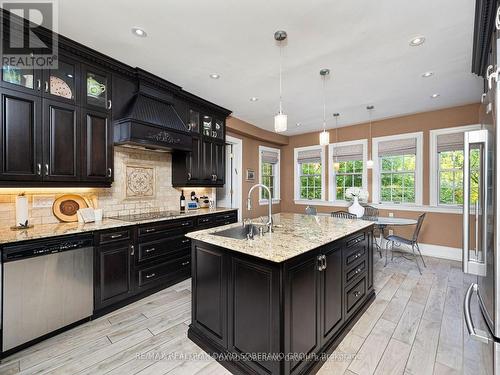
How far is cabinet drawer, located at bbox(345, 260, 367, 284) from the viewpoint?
87.6 inches

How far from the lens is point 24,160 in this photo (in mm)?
2146

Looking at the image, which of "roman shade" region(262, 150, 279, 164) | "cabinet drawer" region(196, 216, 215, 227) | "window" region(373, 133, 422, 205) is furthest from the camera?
"roman shade" region(262, 150, 279, 164)

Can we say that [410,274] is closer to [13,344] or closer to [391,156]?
[391,156]

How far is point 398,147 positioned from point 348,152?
40.7 inches

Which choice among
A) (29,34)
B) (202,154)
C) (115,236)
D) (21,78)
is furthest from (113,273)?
(29,34)

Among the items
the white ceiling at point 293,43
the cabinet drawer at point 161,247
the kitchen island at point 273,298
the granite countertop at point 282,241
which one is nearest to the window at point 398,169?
the white ceiling at point 293,43

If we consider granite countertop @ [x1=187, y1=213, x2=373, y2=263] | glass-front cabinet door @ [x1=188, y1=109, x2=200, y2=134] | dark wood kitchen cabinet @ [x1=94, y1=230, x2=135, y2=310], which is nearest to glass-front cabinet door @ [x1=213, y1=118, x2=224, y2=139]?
glass-front cabinet door @ [x1=188, y1=109, x2=200, y2=134]

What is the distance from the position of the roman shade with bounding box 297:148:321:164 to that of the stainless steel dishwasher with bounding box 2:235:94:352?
5.30 m

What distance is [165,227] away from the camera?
120 inches

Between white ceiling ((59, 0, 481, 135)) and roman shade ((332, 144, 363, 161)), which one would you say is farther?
roman shade ((332, 144, 363, 161))

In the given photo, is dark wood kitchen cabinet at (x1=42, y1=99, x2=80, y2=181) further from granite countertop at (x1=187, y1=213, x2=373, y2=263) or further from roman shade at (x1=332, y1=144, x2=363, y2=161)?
roman shade at (x1=332, y1=144, x2=363, y2=161)

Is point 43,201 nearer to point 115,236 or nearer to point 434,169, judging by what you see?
point 115,236

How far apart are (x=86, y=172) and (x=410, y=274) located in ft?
15.9

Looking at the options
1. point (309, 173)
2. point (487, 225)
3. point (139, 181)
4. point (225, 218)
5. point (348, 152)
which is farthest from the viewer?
point (309, 173)
